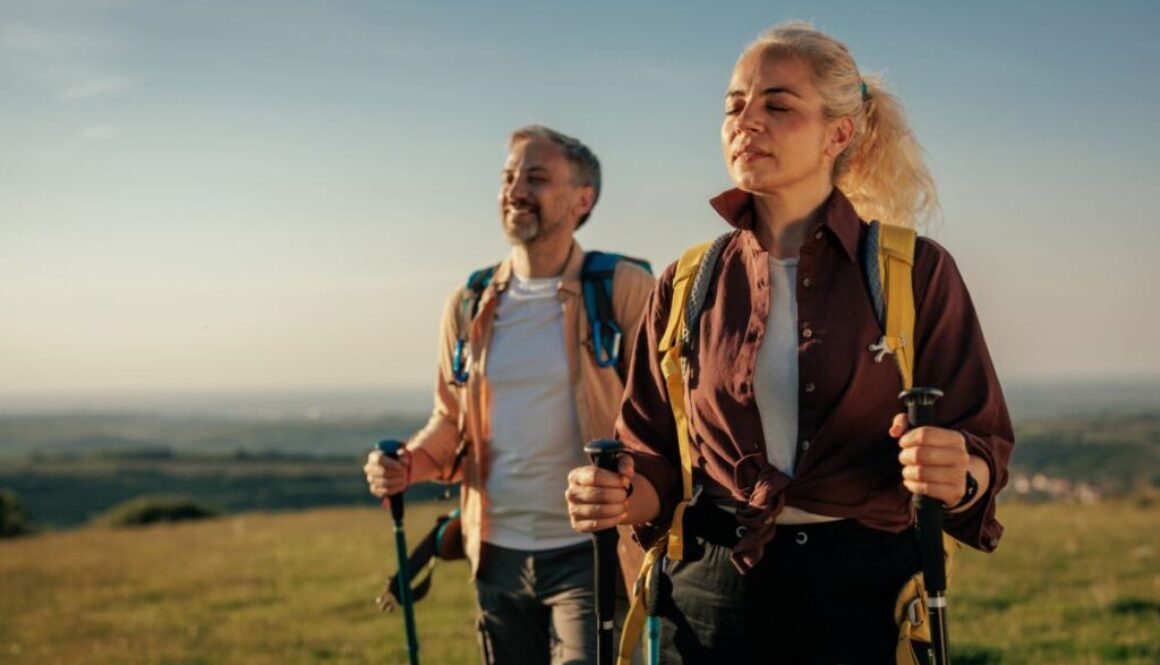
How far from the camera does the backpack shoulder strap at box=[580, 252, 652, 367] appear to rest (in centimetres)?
575

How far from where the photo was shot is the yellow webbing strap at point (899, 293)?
3.30m

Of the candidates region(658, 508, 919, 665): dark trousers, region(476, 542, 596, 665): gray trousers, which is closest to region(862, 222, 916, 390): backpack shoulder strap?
region(658, 508, 919, 665): dark trousers

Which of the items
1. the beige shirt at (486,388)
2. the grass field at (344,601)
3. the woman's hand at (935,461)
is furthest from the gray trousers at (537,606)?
the grass field at (344,601)

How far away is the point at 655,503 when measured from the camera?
144 inches

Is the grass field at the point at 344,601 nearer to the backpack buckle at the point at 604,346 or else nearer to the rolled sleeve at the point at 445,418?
the rolled sleeve at the point at 445,418

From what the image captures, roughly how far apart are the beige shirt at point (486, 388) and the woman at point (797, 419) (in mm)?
1881

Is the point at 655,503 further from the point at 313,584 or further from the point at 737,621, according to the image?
the point at 313,584

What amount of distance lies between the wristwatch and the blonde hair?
3.39 feet

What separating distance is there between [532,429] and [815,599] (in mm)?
2603

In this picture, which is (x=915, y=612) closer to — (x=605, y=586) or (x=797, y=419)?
(x=797, y=419)

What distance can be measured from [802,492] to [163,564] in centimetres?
2010

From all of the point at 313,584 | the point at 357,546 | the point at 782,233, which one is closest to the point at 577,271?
the point at 782,233

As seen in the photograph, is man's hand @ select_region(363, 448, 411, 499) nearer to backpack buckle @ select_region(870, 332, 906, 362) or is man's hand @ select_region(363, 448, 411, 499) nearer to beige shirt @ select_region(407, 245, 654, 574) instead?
beige shirt @ select_region(407, 245, 654, 574)

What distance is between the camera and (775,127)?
3496 millimetres
